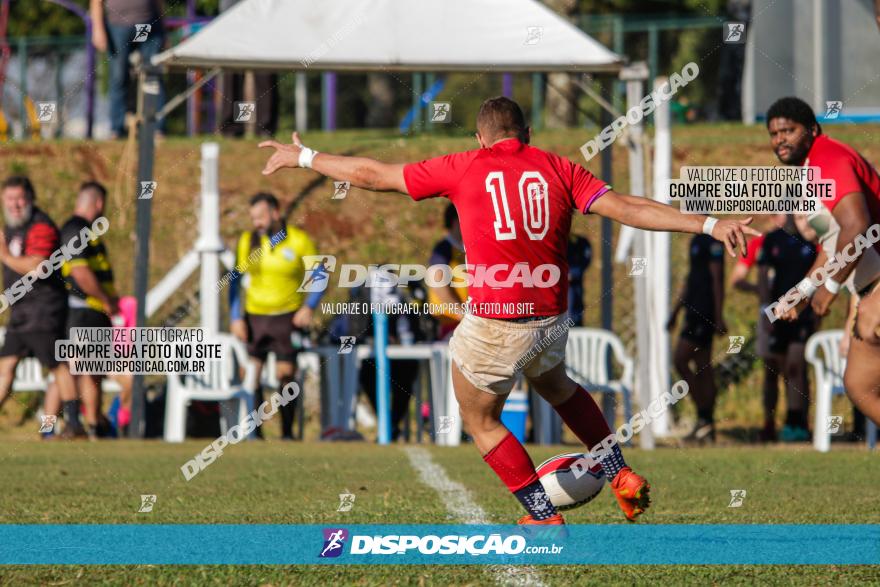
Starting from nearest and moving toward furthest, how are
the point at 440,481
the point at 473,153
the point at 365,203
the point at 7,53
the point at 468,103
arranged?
1. the point at 473,153
2. the point at 440,481
3. the point at 365,203
4. the point at 7,53
5. the point at 468,103

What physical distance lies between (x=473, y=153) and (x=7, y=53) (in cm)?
1873

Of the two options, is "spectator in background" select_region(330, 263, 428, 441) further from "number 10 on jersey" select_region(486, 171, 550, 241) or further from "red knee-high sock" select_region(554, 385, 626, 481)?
"number 10 on jersey" select_region(486, 171, 550, 241)

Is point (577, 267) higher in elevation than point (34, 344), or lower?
higher

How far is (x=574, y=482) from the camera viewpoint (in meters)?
6.97

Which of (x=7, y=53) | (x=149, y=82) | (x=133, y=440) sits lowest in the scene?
(x=133, y=440)

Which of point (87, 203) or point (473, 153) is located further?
point (87, 203)

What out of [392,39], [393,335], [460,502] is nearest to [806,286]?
[460,502]

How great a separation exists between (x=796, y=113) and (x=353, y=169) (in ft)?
9.82

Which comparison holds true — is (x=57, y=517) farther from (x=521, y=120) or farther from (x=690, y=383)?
(x=690, y=383)

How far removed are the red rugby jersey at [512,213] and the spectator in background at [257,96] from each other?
10.5m

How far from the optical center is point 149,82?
538 inches

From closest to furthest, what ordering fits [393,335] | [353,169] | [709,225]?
1. [709,225]
2. [353,169]
3. [393,335]

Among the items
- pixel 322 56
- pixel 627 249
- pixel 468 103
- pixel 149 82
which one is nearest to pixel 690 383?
pixel 627 249

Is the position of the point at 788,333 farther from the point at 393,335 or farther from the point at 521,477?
the point at 521,477
